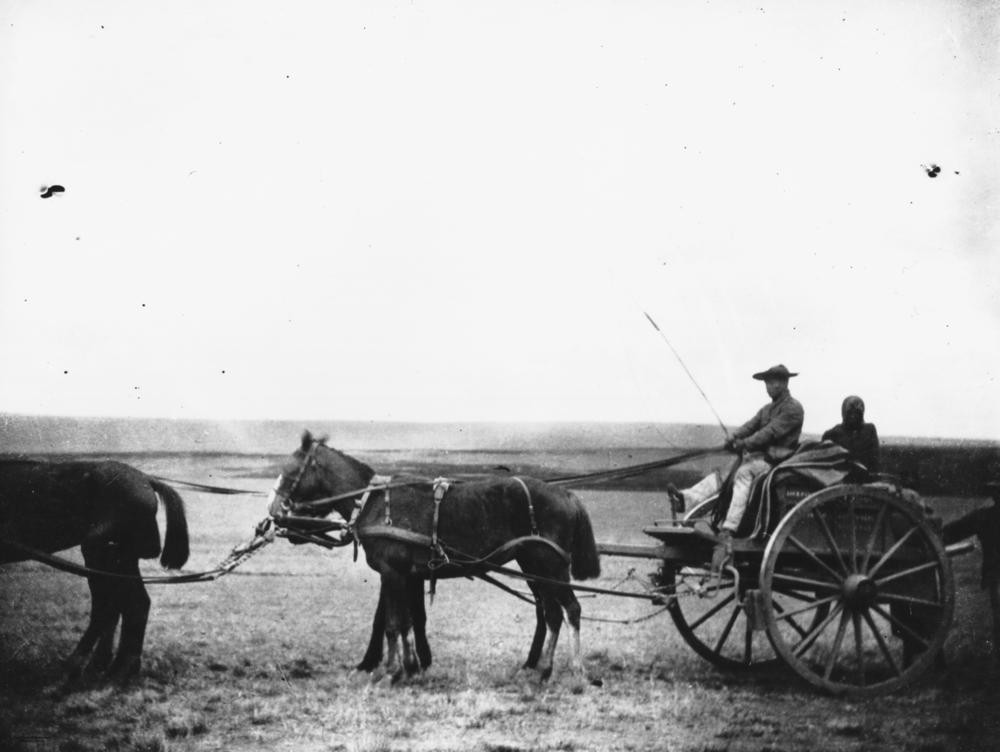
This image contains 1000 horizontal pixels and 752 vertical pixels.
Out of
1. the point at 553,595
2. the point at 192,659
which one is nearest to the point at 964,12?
the point at 553,595

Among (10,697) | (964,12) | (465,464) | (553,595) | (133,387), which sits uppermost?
(964,12)

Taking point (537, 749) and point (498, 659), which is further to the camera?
point (498, 659)

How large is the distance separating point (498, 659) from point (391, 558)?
1269 millimetres

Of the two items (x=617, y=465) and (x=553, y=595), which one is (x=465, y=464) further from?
(x=553, y=595)

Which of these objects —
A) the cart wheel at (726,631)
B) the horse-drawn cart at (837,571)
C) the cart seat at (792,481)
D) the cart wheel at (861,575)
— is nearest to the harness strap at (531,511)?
the horse-drawn cart at (837,571)

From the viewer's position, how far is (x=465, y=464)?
788 cm

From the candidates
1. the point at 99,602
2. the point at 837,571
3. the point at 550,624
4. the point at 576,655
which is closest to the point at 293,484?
the point at 99,602

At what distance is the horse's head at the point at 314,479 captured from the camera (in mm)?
6227

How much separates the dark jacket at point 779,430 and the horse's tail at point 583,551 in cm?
140

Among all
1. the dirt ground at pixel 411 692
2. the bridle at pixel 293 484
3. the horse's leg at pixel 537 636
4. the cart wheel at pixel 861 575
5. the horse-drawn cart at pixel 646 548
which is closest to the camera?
the dirt ground at pixel 411 692

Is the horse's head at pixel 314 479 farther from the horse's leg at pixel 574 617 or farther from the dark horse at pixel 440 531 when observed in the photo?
the horse's leg at pixel 574 617

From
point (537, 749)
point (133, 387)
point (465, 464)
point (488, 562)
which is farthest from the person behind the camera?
point (465, 464)

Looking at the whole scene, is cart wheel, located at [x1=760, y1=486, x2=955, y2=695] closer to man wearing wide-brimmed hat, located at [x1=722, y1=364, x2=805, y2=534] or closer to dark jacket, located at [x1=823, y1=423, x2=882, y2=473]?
man wearing wide-brimmed hat, located at [x1=722, y1=364, x2=805, y2=534]

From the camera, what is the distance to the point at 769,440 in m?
6.05
